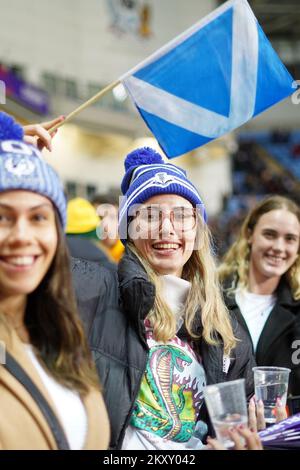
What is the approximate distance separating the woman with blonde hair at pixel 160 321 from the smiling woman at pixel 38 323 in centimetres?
27

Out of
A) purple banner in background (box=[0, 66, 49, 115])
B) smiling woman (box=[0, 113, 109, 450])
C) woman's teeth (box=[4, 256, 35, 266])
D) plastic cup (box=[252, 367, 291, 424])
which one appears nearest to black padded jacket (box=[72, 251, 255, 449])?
plastic cup (box=[252, 367, 291, 424])

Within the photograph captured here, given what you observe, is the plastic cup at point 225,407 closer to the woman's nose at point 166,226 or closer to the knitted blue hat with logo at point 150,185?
the woman's nose at point 166,226

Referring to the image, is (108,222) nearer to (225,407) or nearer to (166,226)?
(166,226)

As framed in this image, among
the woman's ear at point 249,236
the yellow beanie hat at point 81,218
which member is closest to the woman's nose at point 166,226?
the woman's ear at point 249,236

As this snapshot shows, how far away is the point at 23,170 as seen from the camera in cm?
141

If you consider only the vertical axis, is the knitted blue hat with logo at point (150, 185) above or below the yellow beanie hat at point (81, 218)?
below

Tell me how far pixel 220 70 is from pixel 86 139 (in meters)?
15.6

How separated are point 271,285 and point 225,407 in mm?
1567

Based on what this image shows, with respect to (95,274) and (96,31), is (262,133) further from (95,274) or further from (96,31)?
(95,274)

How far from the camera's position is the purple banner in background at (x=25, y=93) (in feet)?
44.9

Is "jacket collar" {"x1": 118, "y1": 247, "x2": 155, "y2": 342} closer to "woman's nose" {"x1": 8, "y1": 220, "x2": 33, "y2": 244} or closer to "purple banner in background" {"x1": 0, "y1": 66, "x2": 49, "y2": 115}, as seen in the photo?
"woman's nose" {"x1": 8, "y1": 220, "x2": 33, "y2": 244}

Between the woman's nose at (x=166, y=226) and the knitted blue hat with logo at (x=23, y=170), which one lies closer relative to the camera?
the knitted blue hat with logo at (x=23, y=170)

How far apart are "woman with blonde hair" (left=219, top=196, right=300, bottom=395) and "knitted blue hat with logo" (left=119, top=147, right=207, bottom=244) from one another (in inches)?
32.1

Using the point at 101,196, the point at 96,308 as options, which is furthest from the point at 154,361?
the point at 101,196
